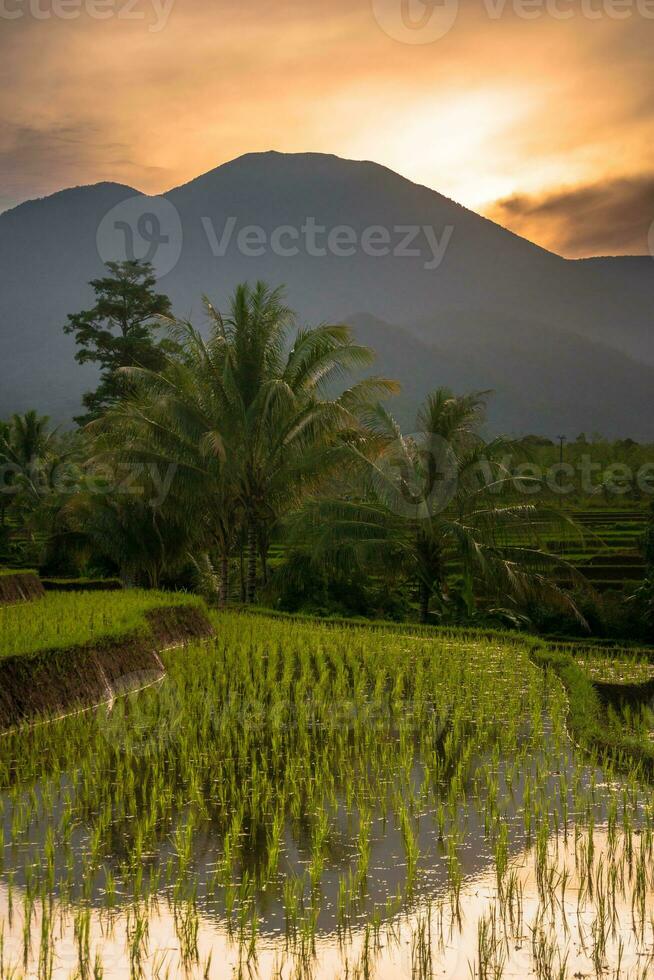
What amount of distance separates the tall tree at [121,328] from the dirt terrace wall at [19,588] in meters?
24.0

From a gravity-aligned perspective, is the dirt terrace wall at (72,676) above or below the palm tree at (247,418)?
below

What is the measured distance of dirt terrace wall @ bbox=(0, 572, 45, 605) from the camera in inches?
543

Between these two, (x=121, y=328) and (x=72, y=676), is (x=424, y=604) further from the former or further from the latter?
(x=121, y=328)

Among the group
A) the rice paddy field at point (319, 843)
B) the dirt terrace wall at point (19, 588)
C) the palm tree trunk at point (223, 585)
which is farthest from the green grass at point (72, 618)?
the palm tree trunk at point (223, 585)

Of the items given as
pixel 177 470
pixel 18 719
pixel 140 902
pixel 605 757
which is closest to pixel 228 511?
pixel 177 470

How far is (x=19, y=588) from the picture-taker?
1423 centimetres

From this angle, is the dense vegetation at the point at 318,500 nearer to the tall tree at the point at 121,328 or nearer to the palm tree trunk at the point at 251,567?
the palm tree trunk at the point at 251,567

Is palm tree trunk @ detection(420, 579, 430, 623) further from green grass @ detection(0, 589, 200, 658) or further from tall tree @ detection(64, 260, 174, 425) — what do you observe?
tall tree @ detection(64, 260, 174, 425)

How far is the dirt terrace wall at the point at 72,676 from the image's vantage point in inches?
307

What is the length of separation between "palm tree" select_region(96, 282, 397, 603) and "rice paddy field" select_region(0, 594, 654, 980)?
10.5m

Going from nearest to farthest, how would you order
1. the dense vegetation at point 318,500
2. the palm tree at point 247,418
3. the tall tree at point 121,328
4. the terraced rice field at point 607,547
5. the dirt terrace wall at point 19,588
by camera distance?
the dirt terrace wall at point 19,588
the dense vegetation at point 318,500
the palm tree at point 247,418
the terraced rice field at point 607,547
the tall tree at point 121,328

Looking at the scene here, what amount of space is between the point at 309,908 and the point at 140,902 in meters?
0.67

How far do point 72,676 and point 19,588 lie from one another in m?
5.97

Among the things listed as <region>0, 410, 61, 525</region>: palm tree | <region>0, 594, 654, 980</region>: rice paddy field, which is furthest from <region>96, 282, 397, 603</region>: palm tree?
<region>0, 410, 61, 525</region>: palm tree
